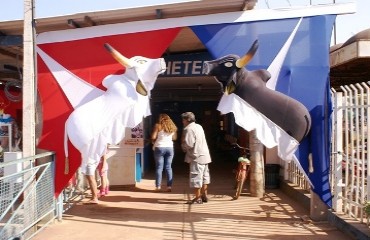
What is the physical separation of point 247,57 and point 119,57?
1.75 m

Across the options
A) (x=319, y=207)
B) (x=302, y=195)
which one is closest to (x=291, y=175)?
(x=302, y=195)

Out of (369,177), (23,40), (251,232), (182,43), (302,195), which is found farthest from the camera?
(182,43)

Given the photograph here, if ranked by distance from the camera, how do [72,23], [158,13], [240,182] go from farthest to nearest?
[240,182] → [72,23] → [158,13]

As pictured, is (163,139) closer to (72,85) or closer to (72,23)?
(72,85)

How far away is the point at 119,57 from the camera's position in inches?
212

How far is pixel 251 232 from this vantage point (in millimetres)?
5102

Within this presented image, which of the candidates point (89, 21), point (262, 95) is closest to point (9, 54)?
point (89, 21)

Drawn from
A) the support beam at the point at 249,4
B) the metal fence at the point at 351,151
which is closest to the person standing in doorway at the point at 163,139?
the support beam at the point at 249,4

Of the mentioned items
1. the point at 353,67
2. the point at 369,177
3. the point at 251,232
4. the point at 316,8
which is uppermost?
the point at 316,8

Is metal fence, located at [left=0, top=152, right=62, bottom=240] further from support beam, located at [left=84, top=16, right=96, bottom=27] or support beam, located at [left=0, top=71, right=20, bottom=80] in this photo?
support beam, located at [left=0, top=71, right=20, bottom=80]

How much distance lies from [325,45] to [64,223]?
4.46 m

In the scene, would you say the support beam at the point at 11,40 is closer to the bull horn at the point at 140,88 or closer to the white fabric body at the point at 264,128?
the bull horn at the point at 140,88

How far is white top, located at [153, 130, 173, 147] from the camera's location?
7340 mm

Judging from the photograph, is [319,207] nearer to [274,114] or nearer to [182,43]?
[274,114]
